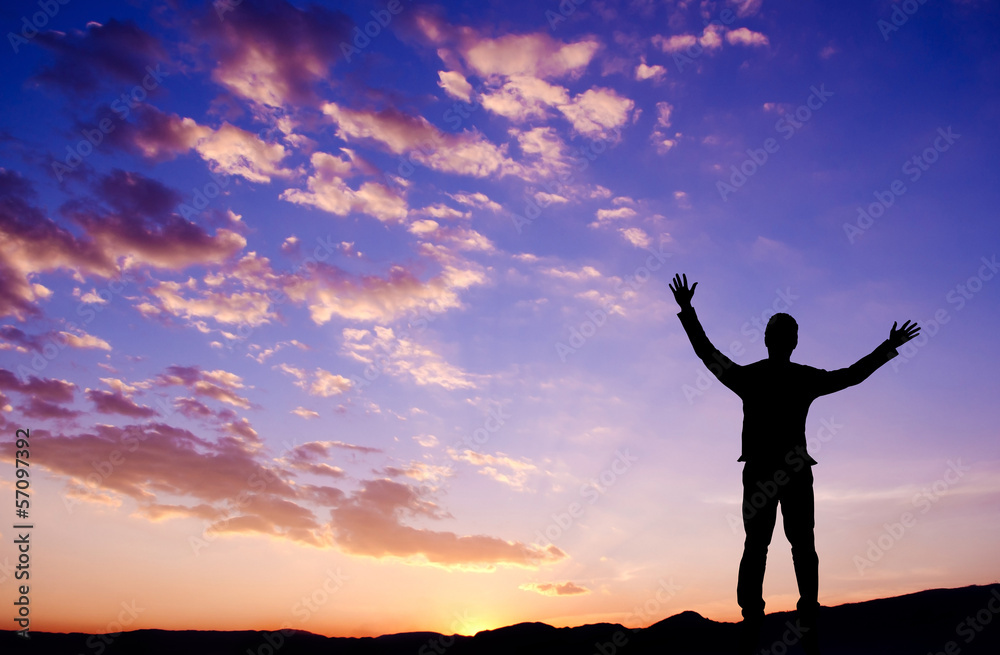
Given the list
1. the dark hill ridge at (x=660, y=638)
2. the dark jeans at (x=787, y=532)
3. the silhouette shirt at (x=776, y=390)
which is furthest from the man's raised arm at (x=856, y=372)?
the dark hill ridge at (x=660, y=638)

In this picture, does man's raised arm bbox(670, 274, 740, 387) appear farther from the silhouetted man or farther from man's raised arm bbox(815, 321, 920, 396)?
man's raised arm bbox(815, 321, 920, 396)

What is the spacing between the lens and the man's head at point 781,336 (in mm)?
5051

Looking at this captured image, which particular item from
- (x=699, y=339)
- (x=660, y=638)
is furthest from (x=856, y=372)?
(x=660, y=638)

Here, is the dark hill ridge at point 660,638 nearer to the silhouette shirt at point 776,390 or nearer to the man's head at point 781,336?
the silhouette shirt at point 776,390

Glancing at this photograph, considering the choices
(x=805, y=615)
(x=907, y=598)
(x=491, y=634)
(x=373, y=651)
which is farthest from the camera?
(x=373, y=651)

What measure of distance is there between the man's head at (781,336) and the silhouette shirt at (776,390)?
0.37 feet

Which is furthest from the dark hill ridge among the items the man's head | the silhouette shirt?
the man's head

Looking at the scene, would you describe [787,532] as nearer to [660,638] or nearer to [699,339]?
[699,339]

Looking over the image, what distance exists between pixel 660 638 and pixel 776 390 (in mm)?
6456

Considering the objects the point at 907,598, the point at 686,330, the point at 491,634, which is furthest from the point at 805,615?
Result: the point at 491,634

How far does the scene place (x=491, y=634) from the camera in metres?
12.2

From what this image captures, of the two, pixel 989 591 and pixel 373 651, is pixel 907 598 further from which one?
pixel 373 651

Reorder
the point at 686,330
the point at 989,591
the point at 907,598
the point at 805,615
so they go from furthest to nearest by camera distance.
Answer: the point at 907,598, the point at 989,591, the point at 686,330, the point at 805,615

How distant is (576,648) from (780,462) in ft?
23.3
